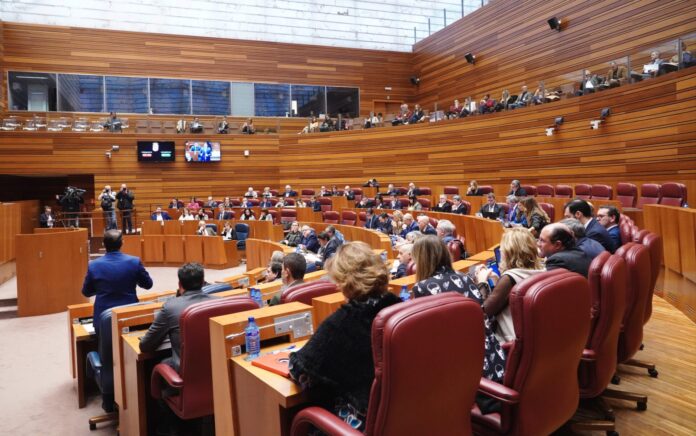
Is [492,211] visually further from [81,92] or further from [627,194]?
[81,92]

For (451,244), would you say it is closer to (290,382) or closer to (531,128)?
(290,382)

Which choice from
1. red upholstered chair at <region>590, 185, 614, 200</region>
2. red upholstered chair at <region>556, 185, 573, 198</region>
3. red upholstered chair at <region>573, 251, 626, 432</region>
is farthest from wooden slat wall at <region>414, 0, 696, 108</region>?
red upholstered chair at <region>573, 251, 626, 432</region>

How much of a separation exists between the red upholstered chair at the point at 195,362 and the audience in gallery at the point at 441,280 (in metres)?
0.82

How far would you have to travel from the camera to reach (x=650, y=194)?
24.1 feet

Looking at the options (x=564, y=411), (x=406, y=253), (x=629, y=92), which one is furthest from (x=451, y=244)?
(x=629, y=92)

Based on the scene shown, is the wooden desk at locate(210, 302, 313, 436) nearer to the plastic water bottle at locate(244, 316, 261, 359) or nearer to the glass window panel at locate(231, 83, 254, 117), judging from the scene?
the plastic water bottle at locate(244, 316, 261, 359)

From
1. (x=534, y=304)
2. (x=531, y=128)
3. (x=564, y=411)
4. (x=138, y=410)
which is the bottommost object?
(x=138, y=410)

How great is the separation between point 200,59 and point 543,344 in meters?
16.9

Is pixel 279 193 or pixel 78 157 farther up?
pixel 78 157

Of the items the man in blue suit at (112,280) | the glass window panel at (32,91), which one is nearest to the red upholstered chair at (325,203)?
the man in blue suit at (112,280)

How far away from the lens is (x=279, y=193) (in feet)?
52.5

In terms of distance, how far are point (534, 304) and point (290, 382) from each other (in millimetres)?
846

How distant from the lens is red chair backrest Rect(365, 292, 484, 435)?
53.8 inches

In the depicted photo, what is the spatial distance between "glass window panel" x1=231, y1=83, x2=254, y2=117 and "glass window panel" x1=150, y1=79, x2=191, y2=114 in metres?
1.42
